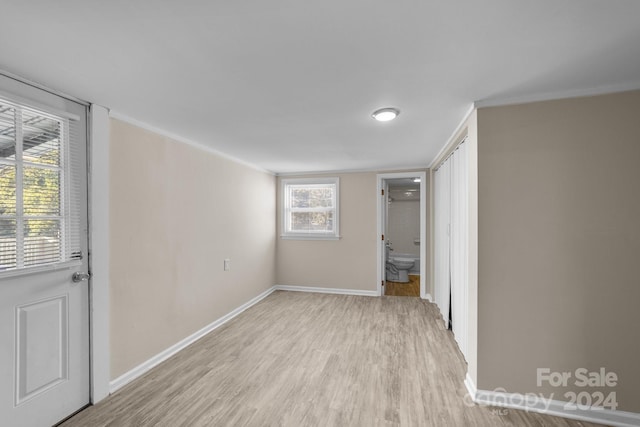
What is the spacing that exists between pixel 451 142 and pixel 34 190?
3.56 meters

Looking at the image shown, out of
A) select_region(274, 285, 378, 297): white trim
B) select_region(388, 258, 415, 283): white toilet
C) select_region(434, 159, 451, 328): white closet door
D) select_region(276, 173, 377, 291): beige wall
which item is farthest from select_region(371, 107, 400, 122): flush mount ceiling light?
select_region(388, 258, 415, 283): white toilet

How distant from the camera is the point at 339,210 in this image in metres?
4.99

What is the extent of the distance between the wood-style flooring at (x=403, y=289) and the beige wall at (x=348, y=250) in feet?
1.81

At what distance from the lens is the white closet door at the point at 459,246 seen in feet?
8.46

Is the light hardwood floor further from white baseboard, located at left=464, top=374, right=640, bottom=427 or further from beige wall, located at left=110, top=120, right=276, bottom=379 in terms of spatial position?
beige wall, located at left=110, top=120, right=276, bottom=379

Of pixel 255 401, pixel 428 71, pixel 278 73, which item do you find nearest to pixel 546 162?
pixel 428 71

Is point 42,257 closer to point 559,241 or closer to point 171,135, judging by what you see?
point 171,135

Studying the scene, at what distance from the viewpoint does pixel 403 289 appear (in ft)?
17.8

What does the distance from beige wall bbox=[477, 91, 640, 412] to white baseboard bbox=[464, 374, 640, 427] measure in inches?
2.1

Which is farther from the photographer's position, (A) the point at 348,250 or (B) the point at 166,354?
(A) the point at 348,250

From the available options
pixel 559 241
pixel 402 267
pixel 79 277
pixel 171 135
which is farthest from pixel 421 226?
pixel 79 277

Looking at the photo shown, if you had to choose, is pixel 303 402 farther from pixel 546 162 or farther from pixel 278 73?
pixel 546 162

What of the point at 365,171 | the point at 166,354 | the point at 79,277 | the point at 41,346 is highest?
the point at 365,171

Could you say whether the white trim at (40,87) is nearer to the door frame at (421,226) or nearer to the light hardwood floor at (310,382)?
the light hardwood floor at (310,382)
